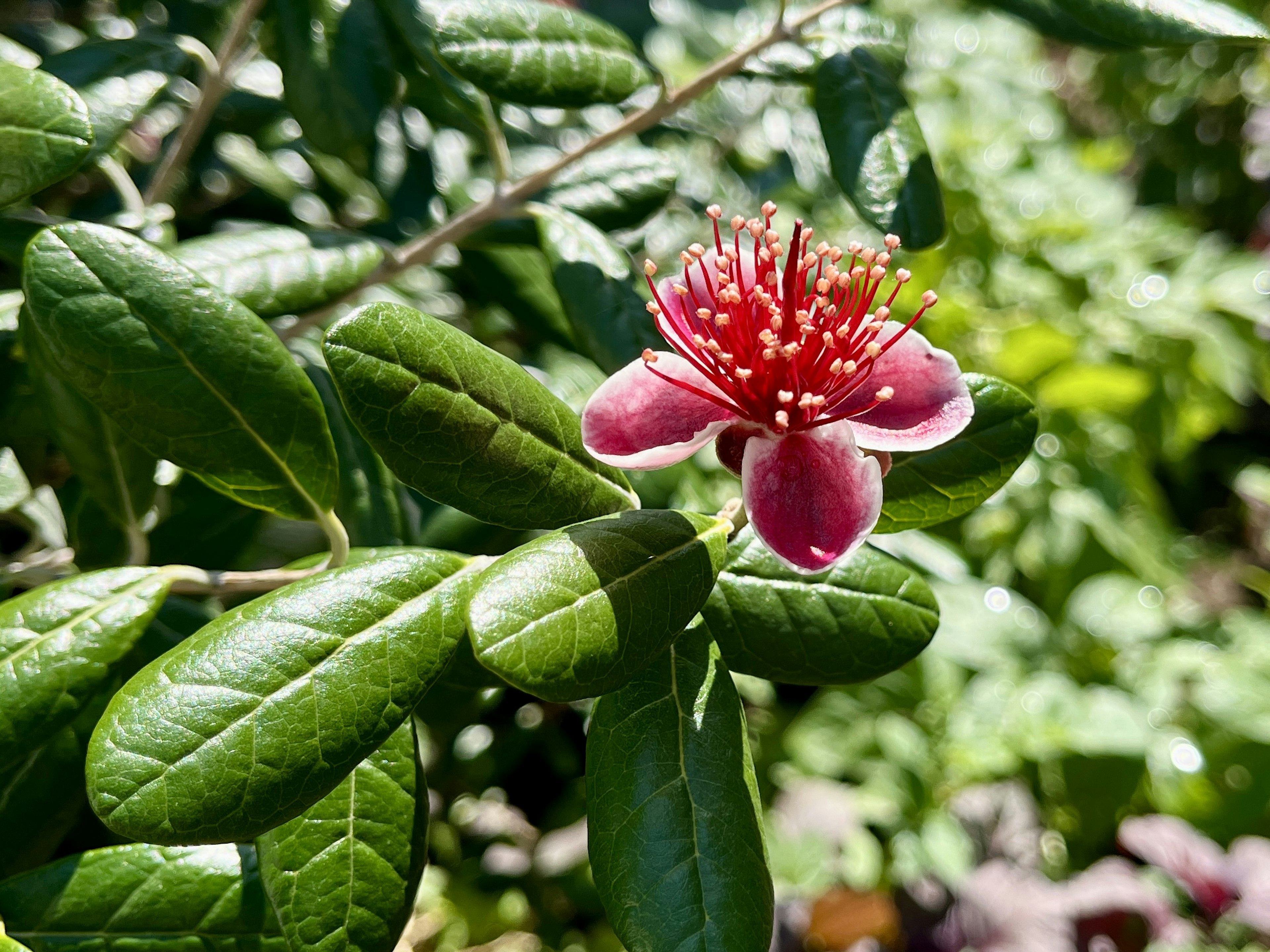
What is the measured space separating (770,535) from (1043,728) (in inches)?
58.5

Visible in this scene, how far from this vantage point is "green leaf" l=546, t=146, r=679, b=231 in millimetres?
1167

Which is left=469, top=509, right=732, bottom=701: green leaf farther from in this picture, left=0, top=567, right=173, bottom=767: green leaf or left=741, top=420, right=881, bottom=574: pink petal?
left=0, top=567, right=173, bottom=767: green leaf

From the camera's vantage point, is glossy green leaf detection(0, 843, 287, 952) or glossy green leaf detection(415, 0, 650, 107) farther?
glossy green leaf detection(415, 0, 650, 107)

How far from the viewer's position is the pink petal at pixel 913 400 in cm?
73

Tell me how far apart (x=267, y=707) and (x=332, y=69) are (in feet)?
2.40

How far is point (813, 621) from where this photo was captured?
747 mm

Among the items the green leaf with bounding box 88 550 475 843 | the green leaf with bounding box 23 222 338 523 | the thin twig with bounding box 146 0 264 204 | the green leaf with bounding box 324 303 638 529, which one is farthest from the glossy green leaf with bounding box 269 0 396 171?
the green leaf with bounding box 88 550 475 843

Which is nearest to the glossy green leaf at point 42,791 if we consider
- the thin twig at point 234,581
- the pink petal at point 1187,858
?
the thin twig at point 234,581

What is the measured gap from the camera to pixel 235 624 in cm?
61

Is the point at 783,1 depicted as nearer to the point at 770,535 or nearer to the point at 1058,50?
the point at 770,535

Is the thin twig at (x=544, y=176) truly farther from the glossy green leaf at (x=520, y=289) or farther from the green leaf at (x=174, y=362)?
the green leaf at (x=174, y=362)

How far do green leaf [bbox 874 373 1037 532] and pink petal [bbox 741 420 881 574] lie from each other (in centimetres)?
8

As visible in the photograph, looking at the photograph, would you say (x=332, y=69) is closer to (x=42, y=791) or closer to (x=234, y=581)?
(x=234, y=581)

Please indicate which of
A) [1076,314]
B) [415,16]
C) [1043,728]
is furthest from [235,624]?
[1076,314]
